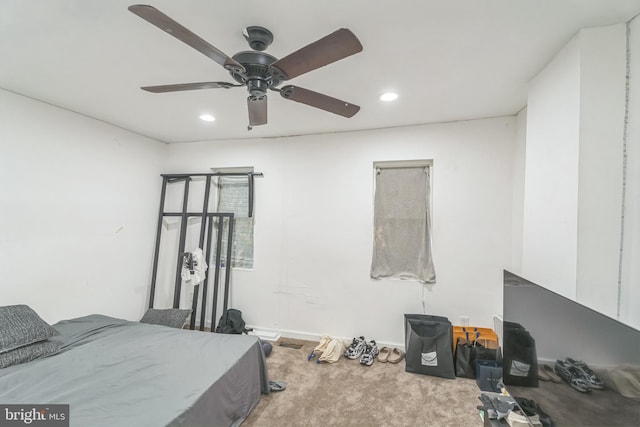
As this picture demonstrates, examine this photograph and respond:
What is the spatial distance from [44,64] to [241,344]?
2.47 m

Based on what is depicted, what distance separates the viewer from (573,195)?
4.57ft

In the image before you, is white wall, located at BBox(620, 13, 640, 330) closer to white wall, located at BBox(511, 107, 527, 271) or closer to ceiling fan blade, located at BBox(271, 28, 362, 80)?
white wall, located at BBox(511, 107, 527, 271)

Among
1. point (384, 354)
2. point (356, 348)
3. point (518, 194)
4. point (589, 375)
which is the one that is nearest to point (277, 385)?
point (356, 348)

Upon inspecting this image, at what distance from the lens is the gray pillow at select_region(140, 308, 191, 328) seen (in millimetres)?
2896

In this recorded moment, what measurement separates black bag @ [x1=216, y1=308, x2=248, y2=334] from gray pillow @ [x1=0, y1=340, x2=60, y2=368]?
4.80ft

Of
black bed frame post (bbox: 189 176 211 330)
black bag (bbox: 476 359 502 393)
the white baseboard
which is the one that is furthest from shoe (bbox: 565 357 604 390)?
Result: black bed frame post (bbox: 189 176 211 330)

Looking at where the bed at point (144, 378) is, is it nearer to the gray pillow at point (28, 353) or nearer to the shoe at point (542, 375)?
the gray pillow at point (28, 353)

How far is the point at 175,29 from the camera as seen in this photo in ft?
3.30

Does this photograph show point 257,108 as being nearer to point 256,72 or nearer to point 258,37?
point 256,72

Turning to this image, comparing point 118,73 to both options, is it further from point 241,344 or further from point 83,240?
point 241,344

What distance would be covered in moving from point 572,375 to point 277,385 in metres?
2.04

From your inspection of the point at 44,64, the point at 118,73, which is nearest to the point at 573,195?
the point at 118,73

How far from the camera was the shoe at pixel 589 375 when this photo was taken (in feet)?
2.73

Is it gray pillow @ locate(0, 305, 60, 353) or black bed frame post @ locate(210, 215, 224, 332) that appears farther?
black bed frame post @ locate(210, 215, 224, 332)
